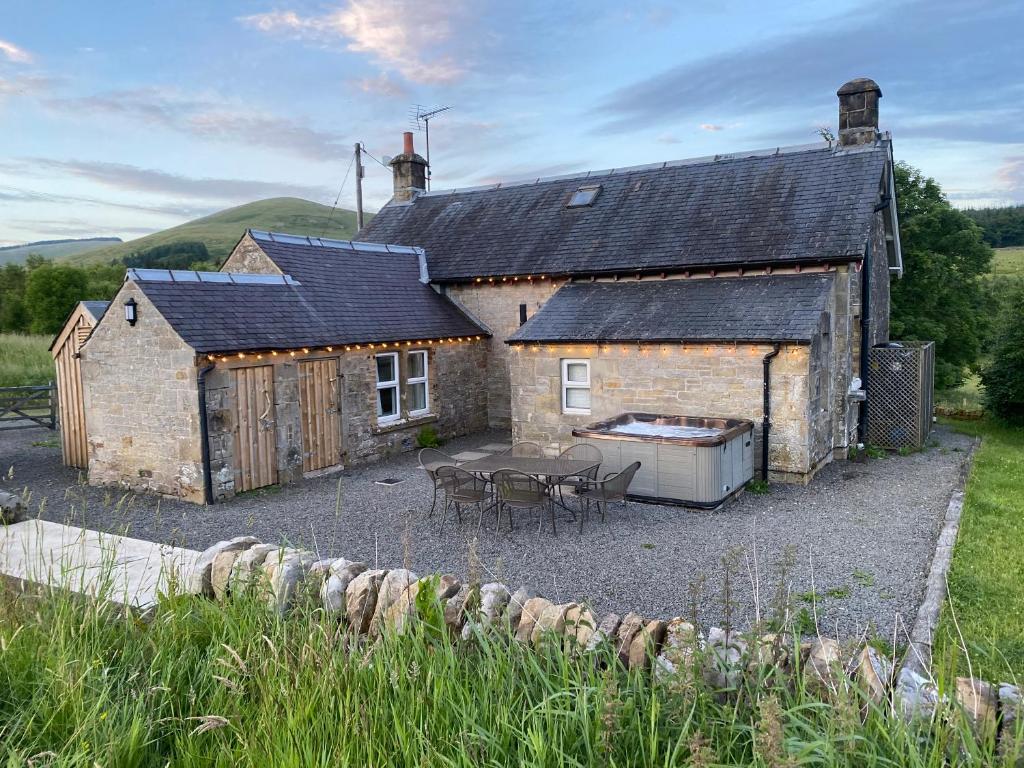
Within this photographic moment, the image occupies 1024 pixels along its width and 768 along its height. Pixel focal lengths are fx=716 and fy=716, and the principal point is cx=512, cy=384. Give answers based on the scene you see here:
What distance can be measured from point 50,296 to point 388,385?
3298 centimetres

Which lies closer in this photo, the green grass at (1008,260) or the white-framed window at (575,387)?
the white-framed window at (575,387)

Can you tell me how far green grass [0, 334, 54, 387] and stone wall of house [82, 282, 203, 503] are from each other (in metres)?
14.7

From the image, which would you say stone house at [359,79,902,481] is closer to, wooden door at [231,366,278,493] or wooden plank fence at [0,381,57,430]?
wooden door at [231,366,278,493]

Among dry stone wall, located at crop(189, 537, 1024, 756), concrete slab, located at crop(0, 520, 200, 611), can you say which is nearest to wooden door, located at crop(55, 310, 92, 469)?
concrete slab, located at crop(0, 520, 200, 611)

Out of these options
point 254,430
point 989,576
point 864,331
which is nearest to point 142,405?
point 254,430

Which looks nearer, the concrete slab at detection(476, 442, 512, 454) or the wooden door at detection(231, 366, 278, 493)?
the wooden door at detection(231, 366, 278, 493)

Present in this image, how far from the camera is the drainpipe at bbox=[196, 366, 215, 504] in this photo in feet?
37.1

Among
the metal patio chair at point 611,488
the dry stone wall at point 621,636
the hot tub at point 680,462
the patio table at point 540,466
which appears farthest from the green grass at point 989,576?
the patio table at point 540,466

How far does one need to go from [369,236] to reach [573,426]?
1100 centimetres

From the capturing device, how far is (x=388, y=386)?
15.4 m

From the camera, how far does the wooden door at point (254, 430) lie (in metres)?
12.0

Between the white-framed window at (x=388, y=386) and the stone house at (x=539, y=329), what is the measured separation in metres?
0.05

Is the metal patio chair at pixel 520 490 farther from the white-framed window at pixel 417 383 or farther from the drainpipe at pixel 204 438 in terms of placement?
the white-framed window at pixel 417 383

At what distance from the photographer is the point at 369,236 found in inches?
870
